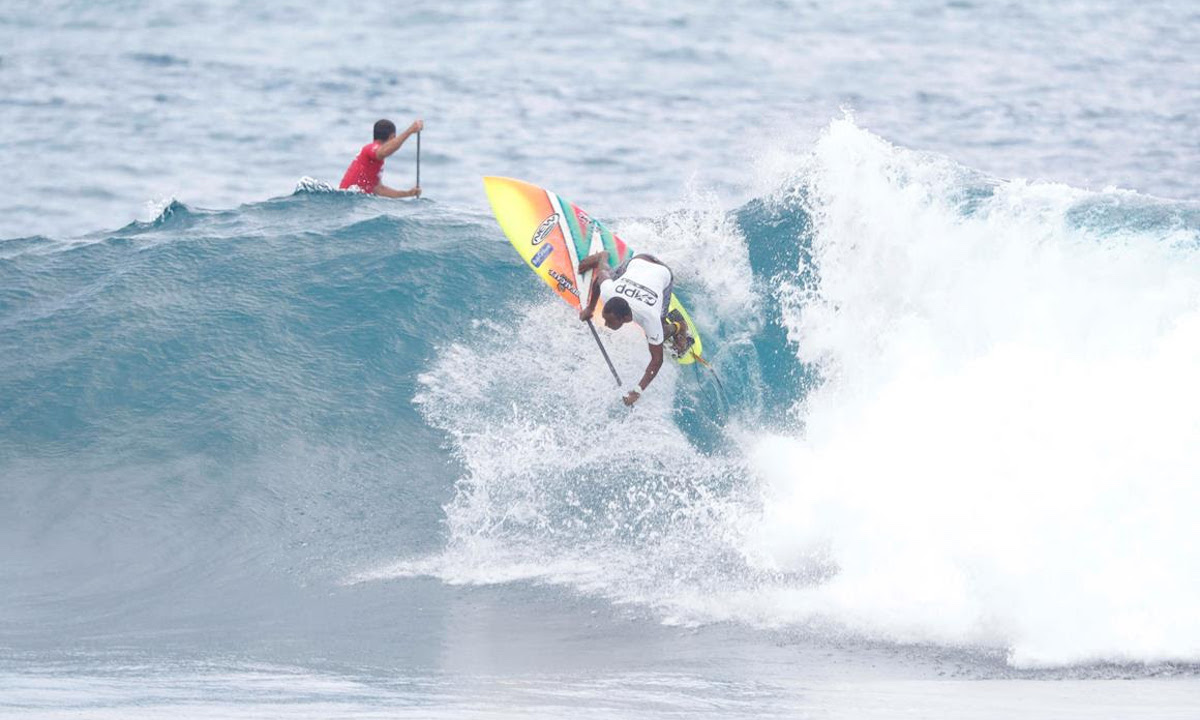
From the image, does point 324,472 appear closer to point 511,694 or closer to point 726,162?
point 511,694

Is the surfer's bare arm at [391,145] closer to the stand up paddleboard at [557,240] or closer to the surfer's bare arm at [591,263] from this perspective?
the stand up paddleboard at [557,240]

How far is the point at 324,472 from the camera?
1167 centimetres

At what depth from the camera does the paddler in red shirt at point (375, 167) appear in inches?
539

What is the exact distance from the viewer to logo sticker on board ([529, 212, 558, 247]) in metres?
12.8

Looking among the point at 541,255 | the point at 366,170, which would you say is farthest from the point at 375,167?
the point at 541,255

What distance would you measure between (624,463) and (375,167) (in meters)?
4.88

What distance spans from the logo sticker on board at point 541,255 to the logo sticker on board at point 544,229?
0.28 ft

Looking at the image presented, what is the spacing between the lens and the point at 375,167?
47.1 ft

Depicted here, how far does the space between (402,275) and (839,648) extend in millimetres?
6471

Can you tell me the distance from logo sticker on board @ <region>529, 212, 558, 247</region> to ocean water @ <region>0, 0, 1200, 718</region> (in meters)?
0.57

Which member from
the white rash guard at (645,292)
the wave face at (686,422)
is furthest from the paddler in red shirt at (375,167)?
the white rash guard at (645,292)

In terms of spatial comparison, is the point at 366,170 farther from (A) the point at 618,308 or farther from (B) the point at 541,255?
(A) the point at 618,308

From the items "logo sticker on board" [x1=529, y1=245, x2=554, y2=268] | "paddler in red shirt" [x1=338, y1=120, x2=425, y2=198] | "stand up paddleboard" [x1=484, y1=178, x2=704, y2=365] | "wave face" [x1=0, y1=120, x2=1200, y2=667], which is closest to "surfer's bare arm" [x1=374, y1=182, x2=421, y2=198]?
"paddler in red shirt" [x1=338, y1=120, x2=425, y2=198]

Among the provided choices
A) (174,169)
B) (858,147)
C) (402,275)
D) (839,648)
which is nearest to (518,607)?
(839,648)
